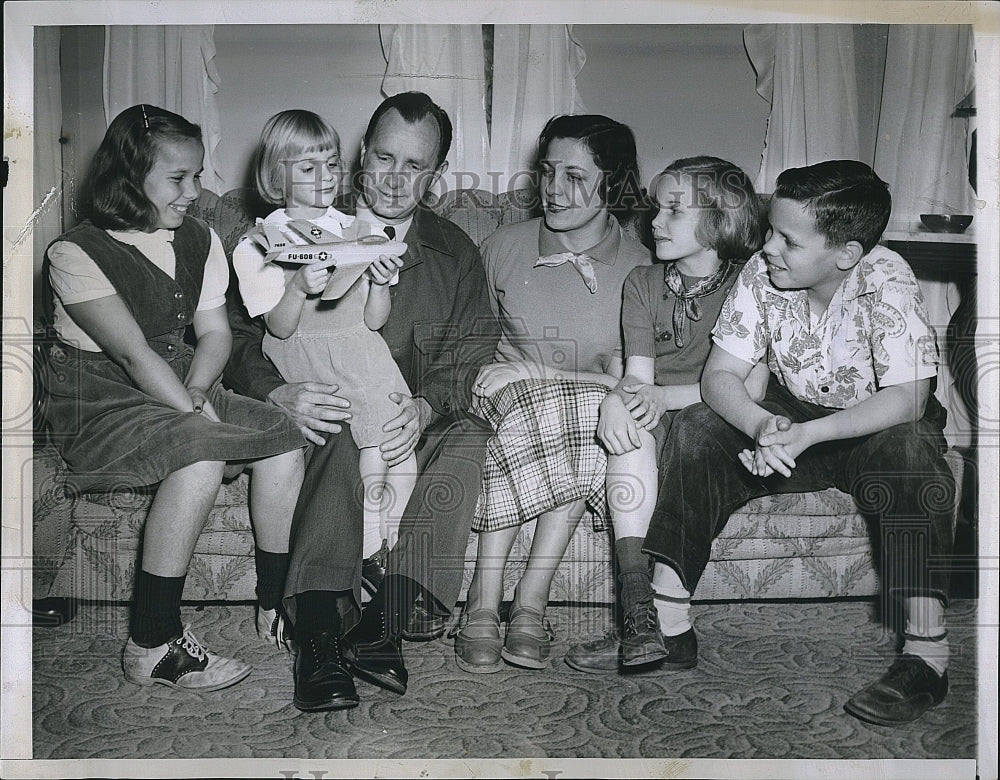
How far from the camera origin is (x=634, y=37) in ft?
6.44

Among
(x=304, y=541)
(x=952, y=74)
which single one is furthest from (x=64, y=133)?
(x=952, y=74)

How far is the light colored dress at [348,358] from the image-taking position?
195 cm

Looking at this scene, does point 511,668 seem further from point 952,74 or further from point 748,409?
point 952,74

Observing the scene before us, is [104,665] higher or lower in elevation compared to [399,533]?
lower

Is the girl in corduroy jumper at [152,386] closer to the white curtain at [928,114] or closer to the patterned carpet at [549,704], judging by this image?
the patterned carpet at [549,704]

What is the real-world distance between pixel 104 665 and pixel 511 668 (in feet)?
3.03

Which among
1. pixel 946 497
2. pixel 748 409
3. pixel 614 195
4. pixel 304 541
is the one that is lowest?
pixel 304 541

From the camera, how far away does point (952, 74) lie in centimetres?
197

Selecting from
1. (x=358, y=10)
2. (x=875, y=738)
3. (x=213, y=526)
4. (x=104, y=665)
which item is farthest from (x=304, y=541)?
(x=875, y=738)

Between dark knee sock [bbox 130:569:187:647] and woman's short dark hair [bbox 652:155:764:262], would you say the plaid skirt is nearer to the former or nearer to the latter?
woman's short dark hair [bbox 652:155:764:262]

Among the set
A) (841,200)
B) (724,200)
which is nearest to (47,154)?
(724,200)

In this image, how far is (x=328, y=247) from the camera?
1933mm

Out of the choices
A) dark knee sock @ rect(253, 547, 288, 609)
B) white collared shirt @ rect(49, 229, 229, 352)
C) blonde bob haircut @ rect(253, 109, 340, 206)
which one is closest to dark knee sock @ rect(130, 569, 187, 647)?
dark knee sock @ rect(253, 547, 288, 609)

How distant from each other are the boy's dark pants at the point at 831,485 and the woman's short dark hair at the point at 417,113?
826 millimetres
